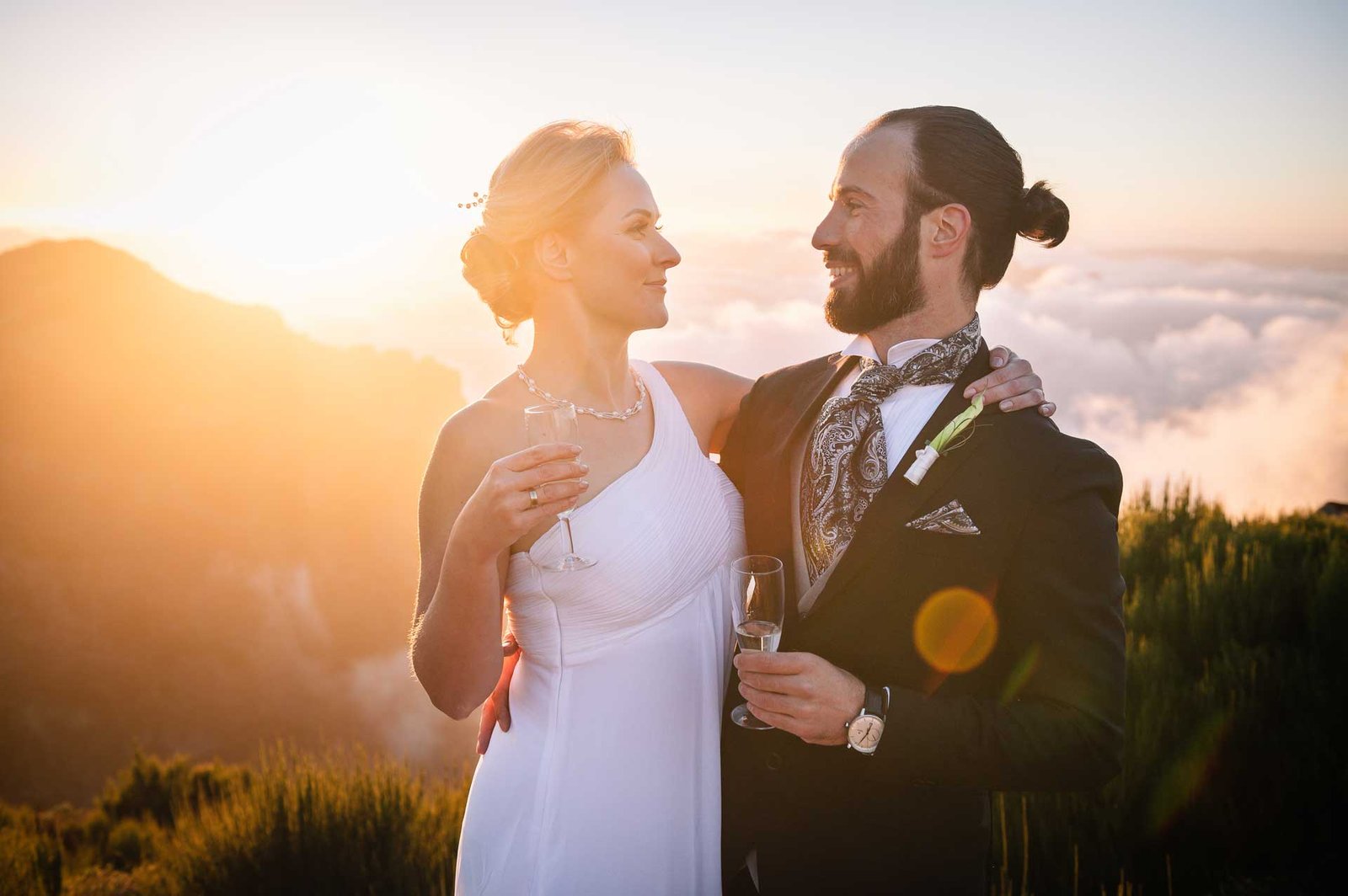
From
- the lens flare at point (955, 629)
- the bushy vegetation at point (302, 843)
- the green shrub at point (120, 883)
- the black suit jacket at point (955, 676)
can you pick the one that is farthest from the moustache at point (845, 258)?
the green shrub at point (120, 883)

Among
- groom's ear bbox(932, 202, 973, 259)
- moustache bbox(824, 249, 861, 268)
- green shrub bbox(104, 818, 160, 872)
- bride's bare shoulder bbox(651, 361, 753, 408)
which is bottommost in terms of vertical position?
green shrub bbox(104, 818, 160, 872)

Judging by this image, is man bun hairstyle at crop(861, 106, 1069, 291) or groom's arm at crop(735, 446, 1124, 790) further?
man bun hairstyle at crop(861, 106, 1069, 291)

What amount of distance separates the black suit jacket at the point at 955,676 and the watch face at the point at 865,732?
32 millimetres

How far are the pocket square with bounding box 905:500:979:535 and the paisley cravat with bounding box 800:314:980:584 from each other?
195 mm

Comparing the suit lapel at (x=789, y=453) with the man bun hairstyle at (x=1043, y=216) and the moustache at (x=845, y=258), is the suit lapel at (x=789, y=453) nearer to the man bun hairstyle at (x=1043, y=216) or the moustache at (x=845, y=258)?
the moustache at (x=845, y=258)

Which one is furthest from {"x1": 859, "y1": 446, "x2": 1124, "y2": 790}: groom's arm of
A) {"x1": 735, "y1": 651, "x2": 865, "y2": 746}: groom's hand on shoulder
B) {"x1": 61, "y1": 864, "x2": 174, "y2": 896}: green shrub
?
{"x1": 61, "y1": 864, "x2": 174, "y2": 896}: green shrub

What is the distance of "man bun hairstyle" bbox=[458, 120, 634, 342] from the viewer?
324cm

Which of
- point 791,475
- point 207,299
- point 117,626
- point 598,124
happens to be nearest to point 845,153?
point 598,124

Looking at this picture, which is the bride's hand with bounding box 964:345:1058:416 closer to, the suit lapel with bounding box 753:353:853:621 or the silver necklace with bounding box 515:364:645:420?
the suit lapel with bounding box 753:353:853:621

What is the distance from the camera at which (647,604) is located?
9.87ft

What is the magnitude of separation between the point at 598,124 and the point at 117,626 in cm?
5121

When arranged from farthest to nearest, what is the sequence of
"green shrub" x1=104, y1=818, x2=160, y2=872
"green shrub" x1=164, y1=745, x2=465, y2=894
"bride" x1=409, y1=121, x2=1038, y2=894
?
"green shrub" x1=104, y1=818, x2=160, y2=872 → "green shrub" x1=164, y1=745, x2=465, y2=894 → "bride" x1=409, y1=121, x2=1038, y2=894

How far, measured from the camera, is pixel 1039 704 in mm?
2328

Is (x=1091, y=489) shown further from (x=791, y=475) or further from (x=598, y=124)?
(x=598, y=124)
